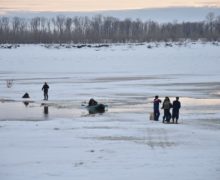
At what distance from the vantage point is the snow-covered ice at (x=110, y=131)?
15.6m

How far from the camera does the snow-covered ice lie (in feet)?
51.1

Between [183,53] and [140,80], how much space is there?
31387mm

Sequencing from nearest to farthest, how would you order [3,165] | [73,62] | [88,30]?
[3,165] < [73,62] < [88,30]

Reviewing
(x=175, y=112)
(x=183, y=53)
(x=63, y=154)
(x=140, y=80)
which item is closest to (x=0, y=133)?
(x=63, y=154)

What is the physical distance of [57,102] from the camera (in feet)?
121

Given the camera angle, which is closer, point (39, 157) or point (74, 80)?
point (39, 157)

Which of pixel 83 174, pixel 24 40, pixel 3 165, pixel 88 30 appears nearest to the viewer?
pixel 83 174

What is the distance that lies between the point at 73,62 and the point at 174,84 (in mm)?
32128

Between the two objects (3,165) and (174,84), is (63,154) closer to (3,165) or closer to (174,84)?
(3,165)

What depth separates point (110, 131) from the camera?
2267 cm

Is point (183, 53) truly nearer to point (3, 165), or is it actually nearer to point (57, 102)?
point (57, 102)

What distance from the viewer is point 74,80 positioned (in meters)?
54.8

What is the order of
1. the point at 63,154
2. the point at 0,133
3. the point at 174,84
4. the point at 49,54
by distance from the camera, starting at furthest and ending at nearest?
1. the point at 49,54
2. the point at 174,84
3. the point at 0,133
4. the point at 63,154

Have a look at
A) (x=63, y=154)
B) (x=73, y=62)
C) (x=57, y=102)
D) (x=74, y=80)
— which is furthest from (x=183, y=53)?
(x=63, y=154)
